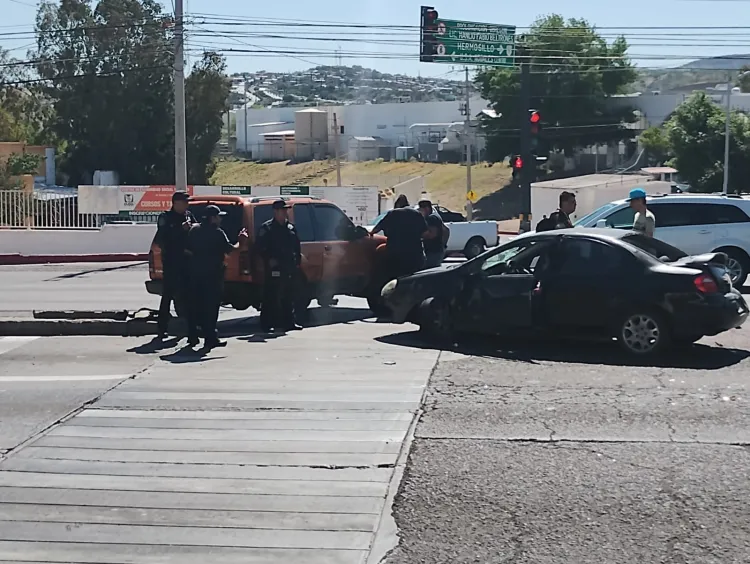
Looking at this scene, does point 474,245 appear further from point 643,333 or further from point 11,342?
point 643,333

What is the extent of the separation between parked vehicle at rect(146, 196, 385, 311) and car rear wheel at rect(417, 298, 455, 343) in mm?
2227

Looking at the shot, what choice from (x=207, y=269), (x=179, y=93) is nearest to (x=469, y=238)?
(x=179, y=93)

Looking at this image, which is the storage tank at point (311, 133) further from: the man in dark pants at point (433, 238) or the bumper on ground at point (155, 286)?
the bumper on ground at point (155, 286)

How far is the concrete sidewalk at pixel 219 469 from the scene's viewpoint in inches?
226

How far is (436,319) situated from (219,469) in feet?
17.9

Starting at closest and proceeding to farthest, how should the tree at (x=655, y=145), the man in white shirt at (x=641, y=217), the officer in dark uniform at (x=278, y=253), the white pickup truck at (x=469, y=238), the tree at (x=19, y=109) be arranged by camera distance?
1. the officer in dark uniform at (x=278, y=253)
2. the man in white shirt at (x=641, y=217)
3. the white pickup truck at (x=469, y=238)
4. the tree at (x=19, y=109)
5. the tree at (x=655, y=145)

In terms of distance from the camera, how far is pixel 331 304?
51.0ft

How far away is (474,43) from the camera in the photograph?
34.3 metres

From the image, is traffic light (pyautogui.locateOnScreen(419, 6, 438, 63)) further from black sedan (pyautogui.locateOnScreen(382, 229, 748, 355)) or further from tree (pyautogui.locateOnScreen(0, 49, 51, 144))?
tree (pyautogui.locateOnScreen(0, 49, 51, 144))

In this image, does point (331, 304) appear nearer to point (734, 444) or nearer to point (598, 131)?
point (734, 444)

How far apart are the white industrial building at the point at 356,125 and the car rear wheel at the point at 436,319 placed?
5902 cm

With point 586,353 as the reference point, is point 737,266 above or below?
above

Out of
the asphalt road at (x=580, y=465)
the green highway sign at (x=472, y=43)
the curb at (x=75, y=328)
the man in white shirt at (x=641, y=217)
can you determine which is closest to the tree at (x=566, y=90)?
the green highway sign at (x=472, y=43)

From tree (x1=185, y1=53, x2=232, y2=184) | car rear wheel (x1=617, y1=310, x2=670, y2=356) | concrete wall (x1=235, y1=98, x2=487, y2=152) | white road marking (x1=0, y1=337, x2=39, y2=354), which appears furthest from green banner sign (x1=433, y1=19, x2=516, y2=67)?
concrete wall (x1=235, y1=98, x2=487, y2=152)
